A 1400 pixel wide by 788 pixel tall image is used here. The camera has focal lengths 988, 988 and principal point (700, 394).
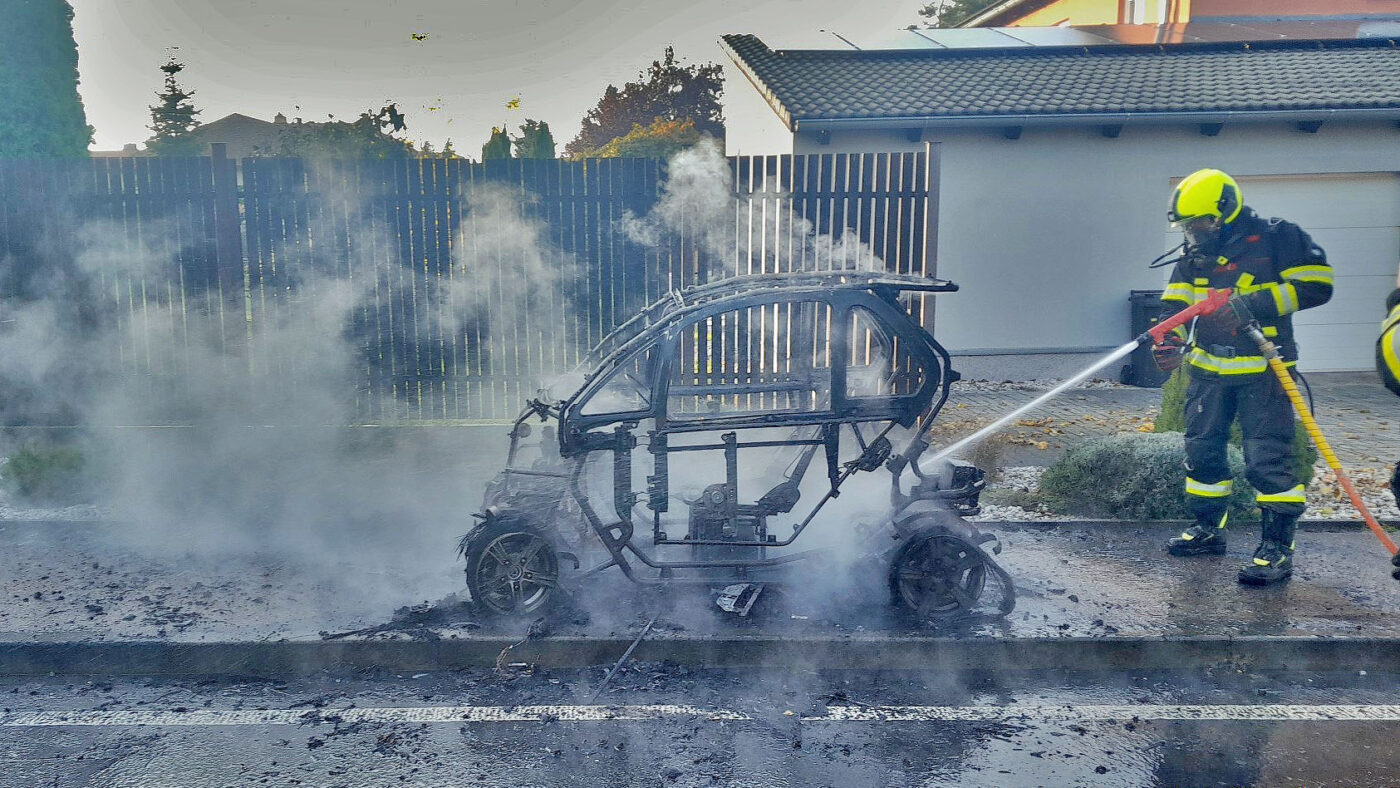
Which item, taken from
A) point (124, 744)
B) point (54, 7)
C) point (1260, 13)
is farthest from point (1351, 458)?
point (54, 7)

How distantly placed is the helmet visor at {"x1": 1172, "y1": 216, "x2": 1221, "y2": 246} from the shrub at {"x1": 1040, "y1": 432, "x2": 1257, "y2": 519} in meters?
1.45

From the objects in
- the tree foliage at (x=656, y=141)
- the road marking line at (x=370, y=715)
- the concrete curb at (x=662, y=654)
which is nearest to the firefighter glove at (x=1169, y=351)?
the concrete curb at (x=662, y=654)

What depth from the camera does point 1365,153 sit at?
1221 cm

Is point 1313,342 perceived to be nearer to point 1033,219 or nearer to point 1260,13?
point 1033,219

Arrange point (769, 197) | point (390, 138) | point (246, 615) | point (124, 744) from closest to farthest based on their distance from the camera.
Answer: point (124, 744), point (246, 615), point (769, 197), point (390, 138)

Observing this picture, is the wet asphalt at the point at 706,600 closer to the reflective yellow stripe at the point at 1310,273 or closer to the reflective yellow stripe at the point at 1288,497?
the reflective yellow stripe at the point at 1288,497

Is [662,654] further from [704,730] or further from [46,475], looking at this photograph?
[46,475]

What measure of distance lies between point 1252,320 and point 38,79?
16.0m

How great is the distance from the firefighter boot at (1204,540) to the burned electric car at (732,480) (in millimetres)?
1343

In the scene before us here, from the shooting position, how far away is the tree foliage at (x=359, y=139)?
1770cm

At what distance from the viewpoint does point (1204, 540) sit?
5.63m

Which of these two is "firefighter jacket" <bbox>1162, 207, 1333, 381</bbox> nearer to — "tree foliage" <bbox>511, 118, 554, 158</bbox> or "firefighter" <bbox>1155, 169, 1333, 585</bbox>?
"firefighter" <bbox>1155, 169, 1333, 585</bbox>

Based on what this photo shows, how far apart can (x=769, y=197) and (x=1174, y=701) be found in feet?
20.5

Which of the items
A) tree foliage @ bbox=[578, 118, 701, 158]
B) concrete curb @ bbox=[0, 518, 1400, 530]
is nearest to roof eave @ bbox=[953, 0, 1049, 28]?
tree foliage @ bbox=[578, 118, 701, 158]
